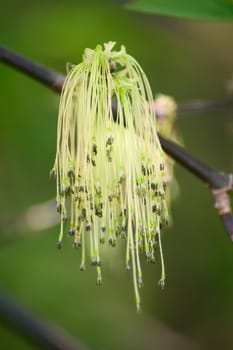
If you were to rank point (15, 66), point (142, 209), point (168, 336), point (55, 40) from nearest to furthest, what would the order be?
point (142, 209) < point (15, 66) < point (55, 40) < point (168, 336)

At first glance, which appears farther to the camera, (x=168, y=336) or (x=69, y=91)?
(x=168, y=336)

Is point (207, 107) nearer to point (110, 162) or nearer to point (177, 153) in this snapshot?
point (177, 153)

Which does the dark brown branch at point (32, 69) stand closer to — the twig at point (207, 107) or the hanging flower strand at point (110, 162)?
the hanging flower strand at point (110, 162)

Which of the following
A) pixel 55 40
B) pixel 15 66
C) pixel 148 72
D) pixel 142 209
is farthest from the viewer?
pixel 148 72

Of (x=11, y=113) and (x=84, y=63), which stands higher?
(x=11, y=113)

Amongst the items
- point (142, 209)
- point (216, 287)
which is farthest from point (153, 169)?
point (216, 287)


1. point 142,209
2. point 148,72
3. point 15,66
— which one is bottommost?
point 142,209

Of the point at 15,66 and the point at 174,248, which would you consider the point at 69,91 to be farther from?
the point at 174,248
